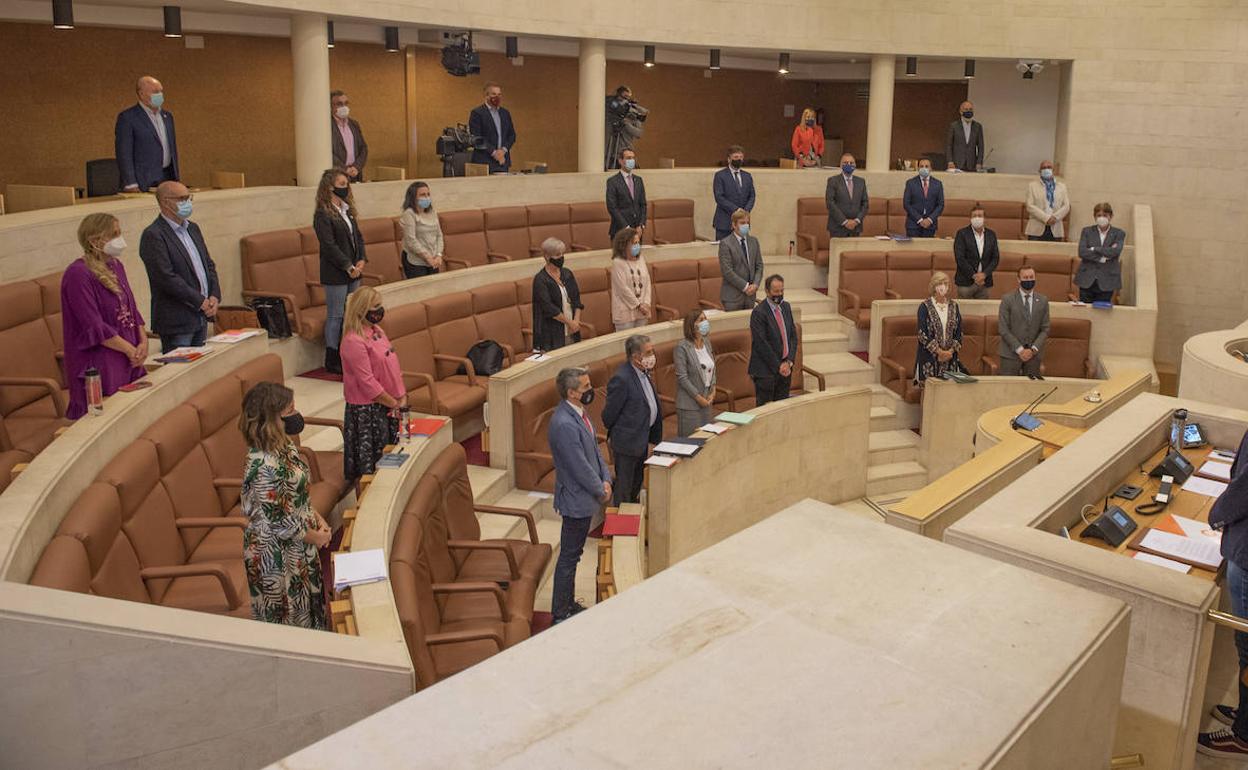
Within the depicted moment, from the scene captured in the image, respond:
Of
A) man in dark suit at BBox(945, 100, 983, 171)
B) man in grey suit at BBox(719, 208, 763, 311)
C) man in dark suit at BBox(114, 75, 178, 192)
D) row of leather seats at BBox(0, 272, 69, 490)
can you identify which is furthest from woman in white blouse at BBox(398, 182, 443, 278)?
man in dark suit at BBox(945, 100, 983, 171)

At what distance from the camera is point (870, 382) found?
10875 millimetres

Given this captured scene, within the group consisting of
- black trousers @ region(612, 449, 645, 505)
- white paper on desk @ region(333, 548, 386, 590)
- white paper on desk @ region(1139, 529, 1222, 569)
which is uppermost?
white paper on desk @ region(333, 548, 386, 590)

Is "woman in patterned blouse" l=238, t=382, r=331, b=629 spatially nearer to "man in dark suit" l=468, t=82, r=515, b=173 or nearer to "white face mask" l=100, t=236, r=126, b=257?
"white face mask" l=100, t=236, r=126, b=257

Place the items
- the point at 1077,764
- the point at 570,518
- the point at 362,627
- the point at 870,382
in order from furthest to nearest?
the point at 870,382 < the point at 570,518 < the point at 362,627 < the point at 1077,764

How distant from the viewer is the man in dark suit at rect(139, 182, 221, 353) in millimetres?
6332

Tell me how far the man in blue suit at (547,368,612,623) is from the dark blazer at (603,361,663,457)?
1.04 meters

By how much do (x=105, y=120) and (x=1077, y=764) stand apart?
1061 cm

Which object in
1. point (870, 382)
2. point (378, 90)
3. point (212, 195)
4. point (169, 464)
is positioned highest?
point (378, 90)

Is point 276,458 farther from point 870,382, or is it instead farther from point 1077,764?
point 870,382

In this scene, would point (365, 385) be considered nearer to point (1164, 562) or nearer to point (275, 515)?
point (275, 515)

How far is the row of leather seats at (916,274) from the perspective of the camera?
11945 millimetres

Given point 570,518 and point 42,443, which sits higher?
point 42,443

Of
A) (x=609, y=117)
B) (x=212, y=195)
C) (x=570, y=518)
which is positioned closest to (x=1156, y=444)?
(x=570, y=518)

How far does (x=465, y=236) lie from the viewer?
10914mm
